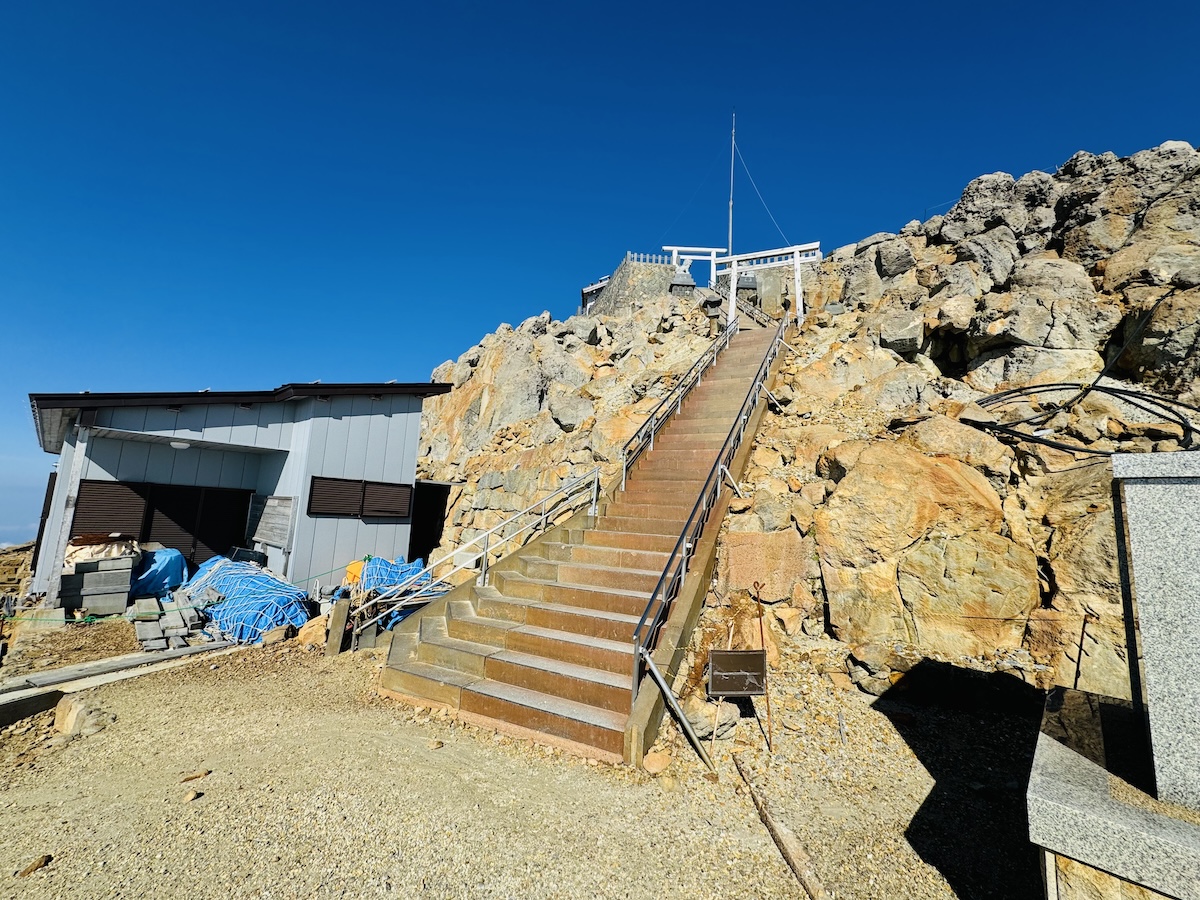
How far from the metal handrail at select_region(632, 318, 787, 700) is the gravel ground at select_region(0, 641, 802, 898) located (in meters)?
1.38

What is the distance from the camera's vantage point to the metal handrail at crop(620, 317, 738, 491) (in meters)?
11.0

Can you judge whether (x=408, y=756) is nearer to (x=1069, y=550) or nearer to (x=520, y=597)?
(x=520, y=597)

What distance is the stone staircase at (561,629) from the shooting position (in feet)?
18.7

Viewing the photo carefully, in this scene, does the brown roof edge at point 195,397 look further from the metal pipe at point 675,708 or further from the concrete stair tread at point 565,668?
the metal pipe at point 675,708

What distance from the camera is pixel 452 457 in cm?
2086

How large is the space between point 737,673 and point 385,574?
965cm

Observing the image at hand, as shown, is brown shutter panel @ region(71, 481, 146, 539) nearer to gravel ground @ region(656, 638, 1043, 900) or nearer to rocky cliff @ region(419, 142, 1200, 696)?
rocky cliff @ region(419, 142, 1200, 696)

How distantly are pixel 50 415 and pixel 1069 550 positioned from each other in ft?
62.7

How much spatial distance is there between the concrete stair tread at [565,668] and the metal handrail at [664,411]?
14.8 feet

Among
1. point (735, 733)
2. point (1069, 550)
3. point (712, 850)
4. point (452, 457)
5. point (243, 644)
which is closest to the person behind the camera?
point (712, 850)

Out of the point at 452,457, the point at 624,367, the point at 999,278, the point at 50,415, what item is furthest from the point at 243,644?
the point at 999,278

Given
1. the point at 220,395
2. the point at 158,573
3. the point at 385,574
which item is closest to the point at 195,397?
the point at 220,395

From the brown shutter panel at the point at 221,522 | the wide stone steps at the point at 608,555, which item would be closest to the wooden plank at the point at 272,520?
the brown shutter panel at the point at 221,522

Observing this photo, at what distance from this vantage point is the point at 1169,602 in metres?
3.07
